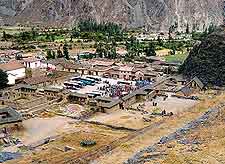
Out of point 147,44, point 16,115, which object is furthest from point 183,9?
point 16,115

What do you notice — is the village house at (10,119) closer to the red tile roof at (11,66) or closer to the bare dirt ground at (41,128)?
the bare dirt ground at (41,128)

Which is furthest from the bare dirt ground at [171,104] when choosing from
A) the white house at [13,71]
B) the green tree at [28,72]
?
the white house at [13,71]

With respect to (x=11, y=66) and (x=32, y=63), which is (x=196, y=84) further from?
(x=11, y=66)

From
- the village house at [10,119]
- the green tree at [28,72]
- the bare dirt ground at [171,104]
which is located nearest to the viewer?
the village house at [10,119]

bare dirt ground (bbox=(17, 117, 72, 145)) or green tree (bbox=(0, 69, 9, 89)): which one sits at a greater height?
green tree (bbox=(0, 69, 9, 89))

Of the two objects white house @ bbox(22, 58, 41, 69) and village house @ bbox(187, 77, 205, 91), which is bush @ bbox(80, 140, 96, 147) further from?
white house @ bbox(22, 58, 41, 69)

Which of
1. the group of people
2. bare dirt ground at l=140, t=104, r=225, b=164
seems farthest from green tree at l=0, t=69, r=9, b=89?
bare dirt ground at l=140, t=104, r=225, b=164
